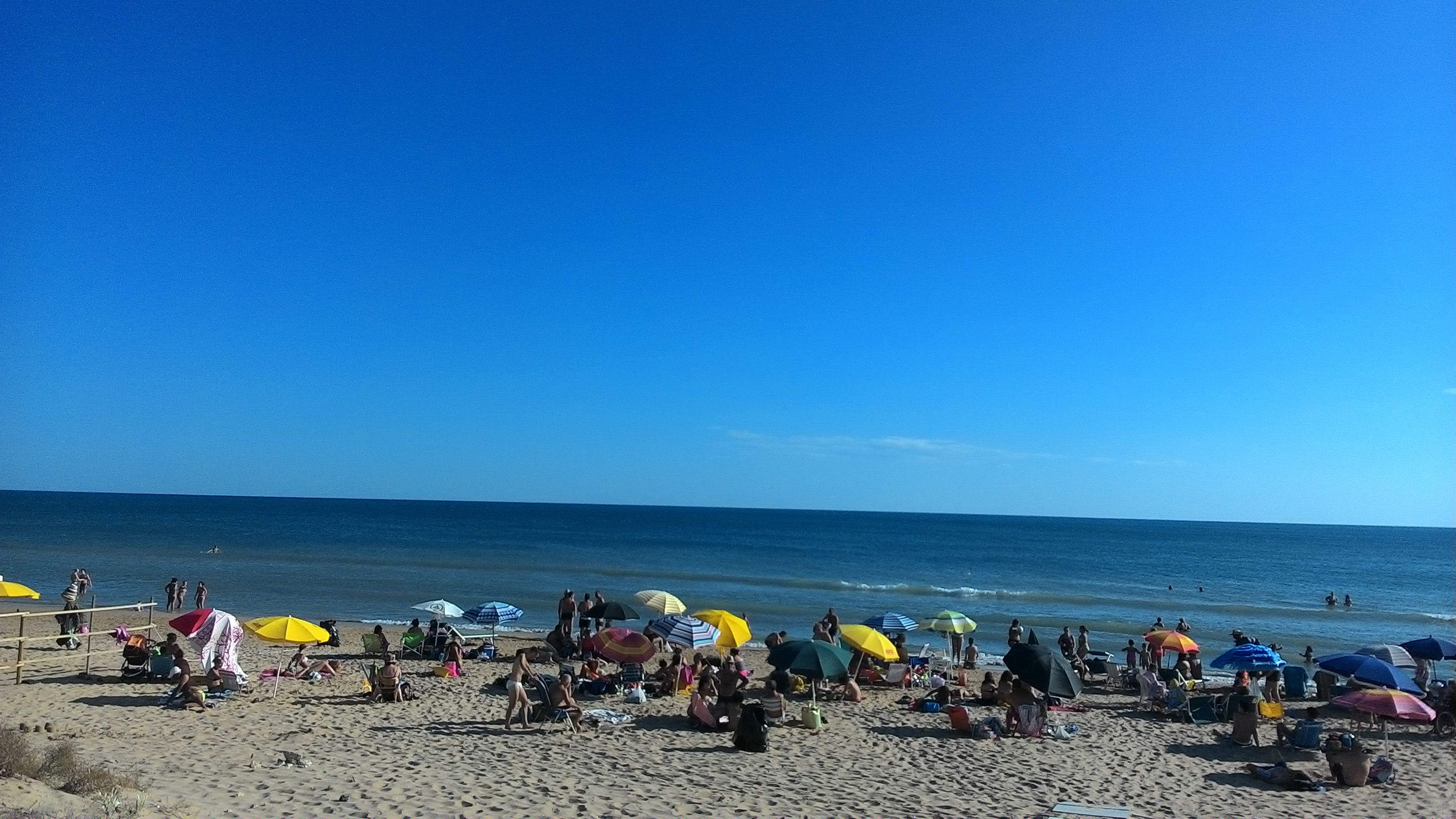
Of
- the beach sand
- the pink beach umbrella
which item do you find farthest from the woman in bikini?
the pink beach umbrella

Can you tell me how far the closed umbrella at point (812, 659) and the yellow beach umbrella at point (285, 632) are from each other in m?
6.80

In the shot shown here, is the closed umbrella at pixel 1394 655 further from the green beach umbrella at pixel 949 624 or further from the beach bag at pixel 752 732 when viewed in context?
the beach bag at pixel 752 732

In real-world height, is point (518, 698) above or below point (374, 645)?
above

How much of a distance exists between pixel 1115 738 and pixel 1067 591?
33281mm

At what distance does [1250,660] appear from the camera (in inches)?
626

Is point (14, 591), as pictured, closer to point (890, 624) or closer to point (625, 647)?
point (625, 647)

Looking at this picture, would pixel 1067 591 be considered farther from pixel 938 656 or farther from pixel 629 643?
pixel 629 643

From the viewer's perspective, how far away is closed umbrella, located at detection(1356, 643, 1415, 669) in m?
16.4

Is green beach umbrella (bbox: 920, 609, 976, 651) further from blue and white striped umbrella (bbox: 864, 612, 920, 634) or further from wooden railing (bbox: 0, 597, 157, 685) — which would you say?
wooden railing (bbox: 0, 597, 157, 685)

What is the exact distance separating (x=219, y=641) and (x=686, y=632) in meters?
7.08

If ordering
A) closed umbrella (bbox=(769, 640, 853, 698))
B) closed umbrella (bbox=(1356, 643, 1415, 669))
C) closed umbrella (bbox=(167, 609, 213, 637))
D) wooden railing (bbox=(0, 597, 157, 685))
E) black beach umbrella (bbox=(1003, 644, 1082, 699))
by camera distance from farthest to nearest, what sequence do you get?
closed umbrella (bbox=(1356, 643, 1415, 669)) → wooden railing (bbox=(0, 597, 157, 685)) → closed umbrella (bbox=(167, 609, 213, 637)) → closed umbrella (bbox=(769, 640, 853, 698)) → black beach umbrella (bbox=(1003, 644, 1082, 699))

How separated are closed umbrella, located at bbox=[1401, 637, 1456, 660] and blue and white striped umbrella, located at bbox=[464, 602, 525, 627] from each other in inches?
675

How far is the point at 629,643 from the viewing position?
48.5ft

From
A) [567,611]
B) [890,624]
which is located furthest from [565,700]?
[890,624]
